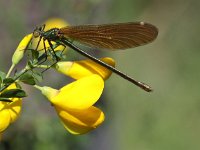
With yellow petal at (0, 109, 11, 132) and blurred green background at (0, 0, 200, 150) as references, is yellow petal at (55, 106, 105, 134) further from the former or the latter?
blurred green background at (0, 0, 200, 150)

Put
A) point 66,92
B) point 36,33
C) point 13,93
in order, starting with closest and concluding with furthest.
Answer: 1. point 13,93
2. point 66,92
3. point 36,33

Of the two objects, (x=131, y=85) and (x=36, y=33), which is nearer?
(x=36, y=33)

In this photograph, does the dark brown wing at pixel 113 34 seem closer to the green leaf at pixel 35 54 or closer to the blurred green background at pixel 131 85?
the green leaf at pixel 35 54

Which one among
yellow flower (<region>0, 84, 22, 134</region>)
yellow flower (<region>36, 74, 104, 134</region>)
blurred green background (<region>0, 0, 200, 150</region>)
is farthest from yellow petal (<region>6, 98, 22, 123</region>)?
blurred green background (<region>0, 0, 200, 150</region>)

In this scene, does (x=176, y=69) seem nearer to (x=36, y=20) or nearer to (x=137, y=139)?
(x=137, y=139)

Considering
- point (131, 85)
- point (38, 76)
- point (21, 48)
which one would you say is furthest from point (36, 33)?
point (131, 85)

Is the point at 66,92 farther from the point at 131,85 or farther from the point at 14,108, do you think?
the point at 131,85
